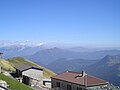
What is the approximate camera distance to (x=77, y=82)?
59000 millimetres

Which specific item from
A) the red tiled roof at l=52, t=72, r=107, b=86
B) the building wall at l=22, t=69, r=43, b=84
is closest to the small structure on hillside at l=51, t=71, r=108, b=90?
the red tiled roof at l=52, t=72, r=107, b=86

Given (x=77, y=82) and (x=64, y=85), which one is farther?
(x=64, y=85)

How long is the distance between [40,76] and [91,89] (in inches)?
926

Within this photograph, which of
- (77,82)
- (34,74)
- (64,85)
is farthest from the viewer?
(34,74)

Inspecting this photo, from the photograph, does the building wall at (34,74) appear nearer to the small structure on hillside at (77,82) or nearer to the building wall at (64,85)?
the building wall at (64,85)

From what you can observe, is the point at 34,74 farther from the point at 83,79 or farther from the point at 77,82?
the point at 83,79

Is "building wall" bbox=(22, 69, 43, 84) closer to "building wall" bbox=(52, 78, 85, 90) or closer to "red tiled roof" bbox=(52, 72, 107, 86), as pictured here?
"building wall" bbox=(52, 78, 85, 90)

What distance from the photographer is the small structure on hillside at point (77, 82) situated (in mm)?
57197

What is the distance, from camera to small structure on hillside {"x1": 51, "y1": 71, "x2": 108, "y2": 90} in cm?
5720

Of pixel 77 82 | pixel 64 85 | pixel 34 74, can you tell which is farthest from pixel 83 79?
pixel 34 74

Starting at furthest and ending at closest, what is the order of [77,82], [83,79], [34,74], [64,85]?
[34,74] → [64,85] → [83,79] → [77,82]

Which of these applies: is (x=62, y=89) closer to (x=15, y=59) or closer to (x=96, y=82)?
(x=96, y=82)

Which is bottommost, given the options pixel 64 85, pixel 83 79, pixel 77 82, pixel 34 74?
pixel 64 85

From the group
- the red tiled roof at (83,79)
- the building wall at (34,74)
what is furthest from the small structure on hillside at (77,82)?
the building wall at (34,74)
